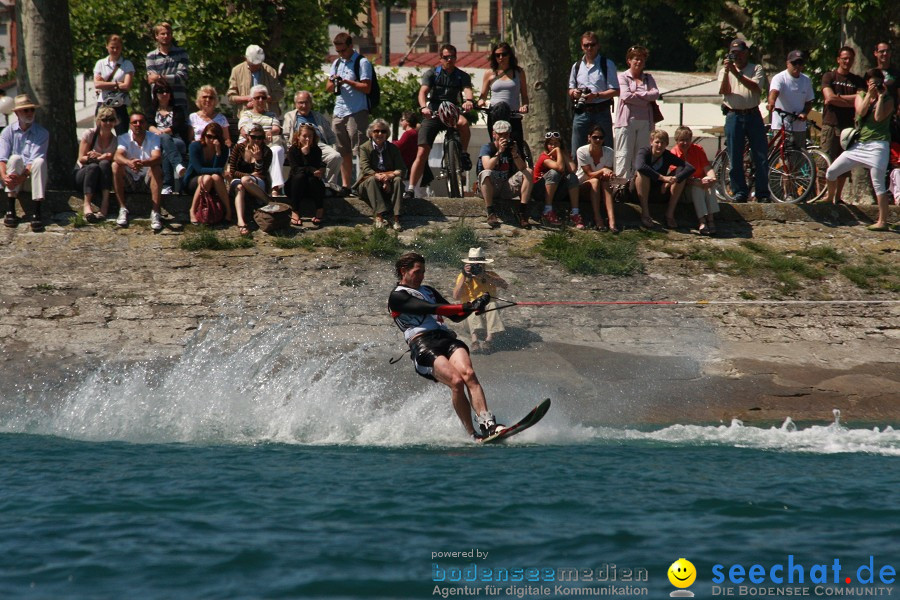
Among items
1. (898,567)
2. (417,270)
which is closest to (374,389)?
(417,270)

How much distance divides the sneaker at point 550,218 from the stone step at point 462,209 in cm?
22

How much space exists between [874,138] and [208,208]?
832 centimetres

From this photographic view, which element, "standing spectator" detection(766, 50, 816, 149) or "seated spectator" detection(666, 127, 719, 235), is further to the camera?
"standing spectator" detection(766, 50, 816, 149)

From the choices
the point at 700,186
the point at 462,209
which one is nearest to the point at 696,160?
the point at 700,186

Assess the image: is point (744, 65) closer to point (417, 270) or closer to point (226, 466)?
point (417, 270)

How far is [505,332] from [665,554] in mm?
→ 6284

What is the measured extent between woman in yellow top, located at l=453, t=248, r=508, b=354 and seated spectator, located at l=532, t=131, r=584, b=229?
7.37 feet

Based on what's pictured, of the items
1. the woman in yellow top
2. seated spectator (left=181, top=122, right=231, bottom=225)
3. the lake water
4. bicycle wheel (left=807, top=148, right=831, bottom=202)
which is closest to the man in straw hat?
seated spectator (left=181, top=122, right=231, bottom=225)

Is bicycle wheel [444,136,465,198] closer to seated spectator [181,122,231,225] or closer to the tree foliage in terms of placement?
seated spectator [181,122,231,225]

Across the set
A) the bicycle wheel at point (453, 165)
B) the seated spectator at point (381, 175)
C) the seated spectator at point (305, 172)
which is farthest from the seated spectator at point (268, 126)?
the bicycle wheel at point (453, 165)

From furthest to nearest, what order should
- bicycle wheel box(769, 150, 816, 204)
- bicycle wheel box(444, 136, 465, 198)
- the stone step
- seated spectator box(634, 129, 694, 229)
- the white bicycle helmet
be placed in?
bicycle wheel box(769, 150, 816, 204), bicycle wheel box(444, 136, 465, 198), the stone step, seated spectator box(634, 129, 694, 229), the white bicycle helmet

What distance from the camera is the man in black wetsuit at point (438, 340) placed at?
10462 mm

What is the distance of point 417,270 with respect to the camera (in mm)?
10859
